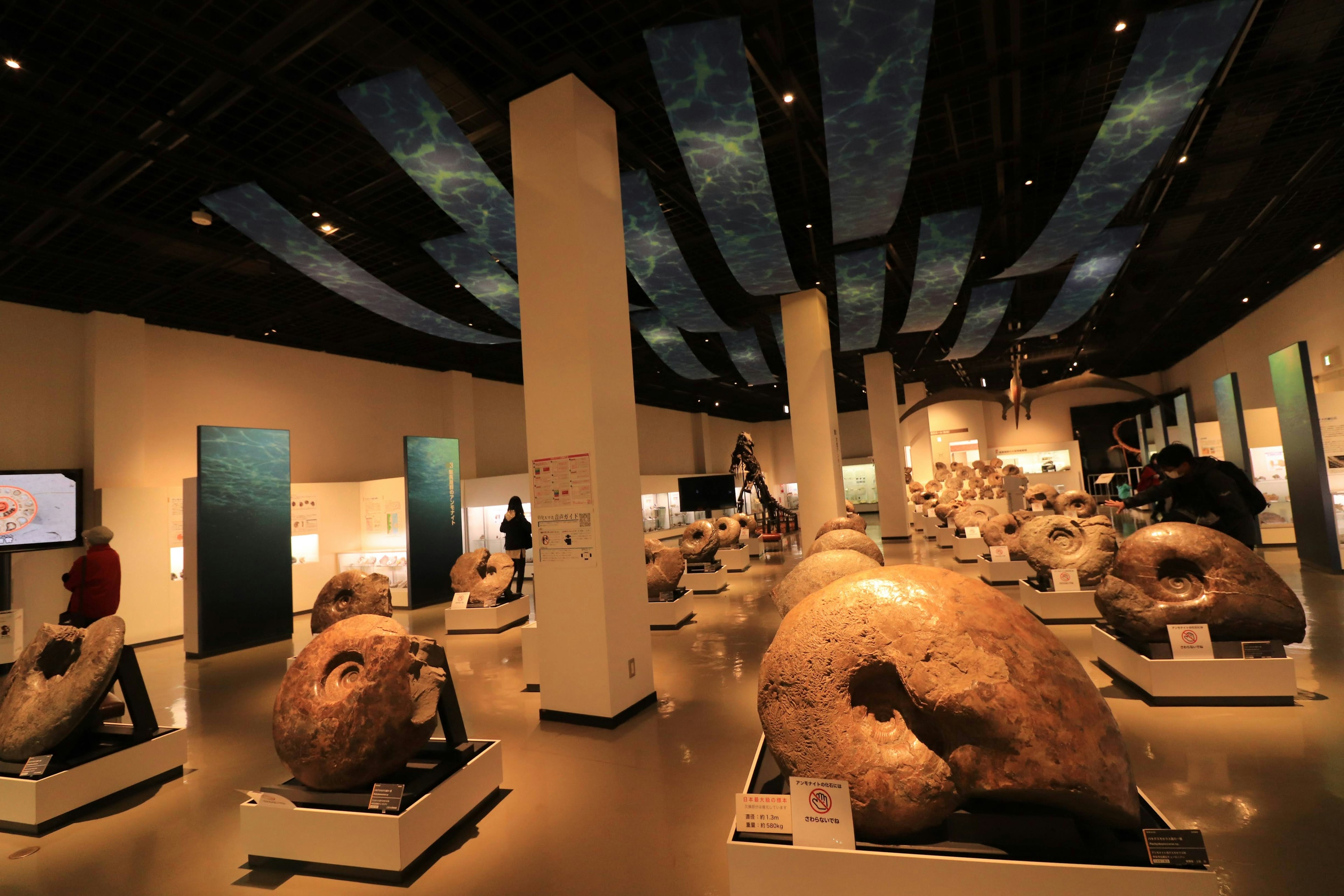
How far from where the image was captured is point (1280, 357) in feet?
27.2

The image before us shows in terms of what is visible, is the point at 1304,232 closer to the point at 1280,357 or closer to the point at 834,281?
the point at 1280,357

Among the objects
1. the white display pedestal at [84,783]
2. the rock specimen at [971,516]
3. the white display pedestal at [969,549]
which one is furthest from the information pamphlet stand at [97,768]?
the rock specimen at [971,516]

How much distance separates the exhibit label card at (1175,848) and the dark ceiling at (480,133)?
15.8ft

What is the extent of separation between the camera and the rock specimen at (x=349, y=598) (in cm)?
622

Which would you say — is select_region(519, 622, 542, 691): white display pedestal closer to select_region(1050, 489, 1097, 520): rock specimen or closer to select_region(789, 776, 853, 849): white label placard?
select_region(789, 776, 853, 849): white label placard

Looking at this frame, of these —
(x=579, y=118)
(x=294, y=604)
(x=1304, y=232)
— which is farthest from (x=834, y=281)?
(x=294, y=604)

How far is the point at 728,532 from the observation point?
38.1ft

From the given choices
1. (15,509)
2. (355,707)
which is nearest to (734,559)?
(355,707)

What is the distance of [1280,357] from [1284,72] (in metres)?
4.65

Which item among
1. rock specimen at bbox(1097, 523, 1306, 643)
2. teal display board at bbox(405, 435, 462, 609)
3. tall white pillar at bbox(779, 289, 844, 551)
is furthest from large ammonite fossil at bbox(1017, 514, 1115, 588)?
teal display board at bbox(405, 435, 462, 609)

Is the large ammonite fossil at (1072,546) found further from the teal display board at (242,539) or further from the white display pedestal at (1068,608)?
the teal display board at (242,539)

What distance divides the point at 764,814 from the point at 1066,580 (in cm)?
571

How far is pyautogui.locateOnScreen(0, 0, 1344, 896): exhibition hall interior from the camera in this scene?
1953 mm

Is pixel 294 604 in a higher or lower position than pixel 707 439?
lower
